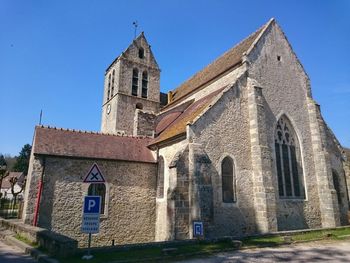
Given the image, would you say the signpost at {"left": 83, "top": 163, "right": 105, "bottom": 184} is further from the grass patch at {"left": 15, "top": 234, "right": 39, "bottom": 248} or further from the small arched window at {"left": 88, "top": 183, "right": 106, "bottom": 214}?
the small arched window at {"left": 88, "top": 183, "right": 106, "bottom": 214}

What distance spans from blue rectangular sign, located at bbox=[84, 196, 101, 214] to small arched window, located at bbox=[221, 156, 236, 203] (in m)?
6.80

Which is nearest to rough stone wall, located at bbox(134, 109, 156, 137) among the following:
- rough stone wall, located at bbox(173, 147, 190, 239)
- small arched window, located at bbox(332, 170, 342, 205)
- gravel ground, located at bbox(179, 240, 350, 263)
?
rough stone wall, located at bbox(173, 147, 190, 239)

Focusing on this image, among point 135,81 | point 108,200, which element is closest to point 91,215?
point 108,200

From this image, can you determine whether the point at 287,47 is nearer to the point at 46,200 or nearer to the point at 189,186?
the point at 189,186

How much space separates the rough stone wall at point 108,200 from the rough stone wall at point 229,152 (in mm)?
3757

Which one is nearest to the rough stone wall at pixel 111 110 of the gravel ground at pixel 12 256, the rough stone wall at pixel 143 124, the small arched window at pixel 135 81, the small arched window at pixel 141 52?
the small arched window at pixel 135 81

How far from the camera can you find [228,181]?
12.5 m

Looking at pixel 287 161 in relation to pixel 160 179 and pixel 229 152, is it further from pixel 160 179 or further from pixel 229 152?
pixel 160 179

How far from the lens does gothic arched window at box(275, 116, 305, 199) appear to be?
14375 mm

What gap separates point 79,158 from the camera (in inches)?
504

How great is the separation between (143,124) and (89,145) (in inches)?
166

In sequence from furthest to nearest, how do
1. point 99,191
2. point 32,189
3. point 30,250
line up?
point 99,191 → point 32,189 → point 30,250

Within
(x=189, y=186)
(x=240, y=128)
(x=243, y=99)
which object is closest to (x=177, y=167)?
(x=189, y=186)

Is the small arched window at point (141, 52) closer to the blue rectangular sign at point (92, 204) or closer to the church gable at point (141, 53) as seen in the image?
the church gable at point (141, 53)
